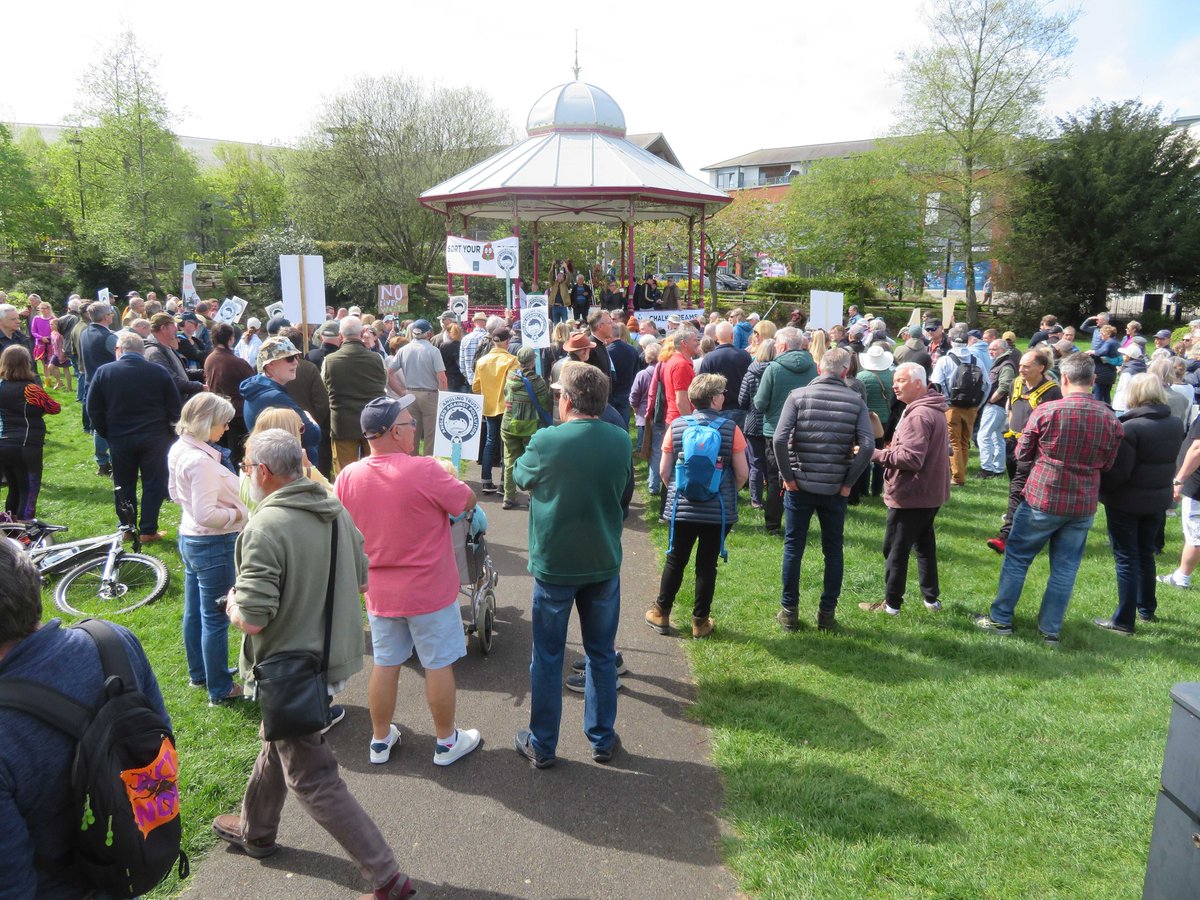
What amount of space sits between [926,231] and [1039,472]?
34.1m

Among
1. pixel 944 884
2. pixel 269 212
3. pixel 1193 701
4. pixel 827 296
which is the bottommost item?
pixel 944 884

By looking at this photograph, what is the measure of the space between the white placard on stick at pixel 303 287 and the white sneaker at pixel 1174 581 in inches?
366

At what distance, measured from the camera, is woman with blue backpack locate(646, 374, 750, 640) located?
203 inches

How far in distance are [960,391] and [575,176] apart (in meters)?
10.9

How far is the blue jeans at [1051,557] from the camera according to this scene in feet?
18.2

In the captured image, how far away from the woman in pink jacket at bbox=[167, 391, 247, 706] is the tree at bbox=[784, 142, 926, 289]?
35.8 m

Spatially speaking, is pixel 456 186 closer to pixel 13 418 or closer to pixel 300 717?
pixel 13 418

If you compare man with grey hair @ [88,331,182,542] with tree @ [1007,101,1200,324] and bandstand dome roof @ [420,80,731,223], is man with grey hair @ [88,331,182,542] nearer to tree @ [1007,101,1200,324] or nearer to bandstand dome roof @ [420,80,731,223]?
bandstand dome roof @ [420,80,731,223]

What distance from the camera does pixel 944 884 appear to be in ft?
10.8

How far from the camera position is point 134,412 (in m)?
6.86

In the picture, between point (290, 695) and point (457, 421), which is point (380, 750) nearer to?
point (290, 695)

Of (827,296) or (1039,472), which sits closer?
(1039,472)

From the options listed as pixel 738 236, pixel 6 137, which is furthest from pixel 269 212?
pixel 738 236

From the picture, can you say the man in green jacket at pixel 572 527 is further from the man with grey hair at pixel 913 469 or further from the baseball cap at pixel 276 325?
the baseball cap at pixel 276 325
